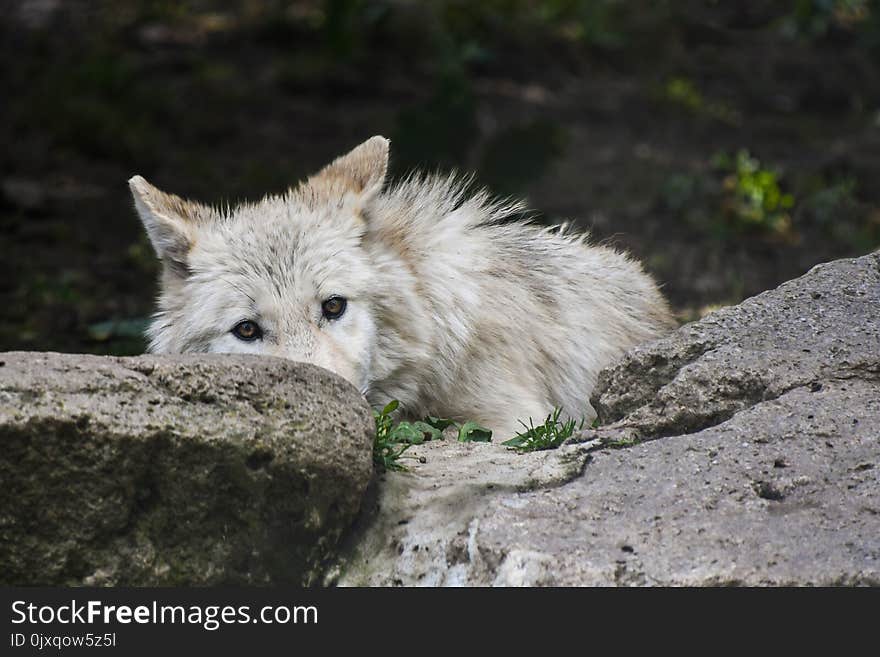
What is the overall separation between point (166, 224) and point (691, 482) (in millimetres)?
2422

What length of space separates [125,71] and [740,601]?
30.6 ft

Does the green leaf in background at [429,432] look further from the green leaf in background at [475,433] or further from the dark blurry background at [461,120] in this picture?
the dark blurry background at [461,120]

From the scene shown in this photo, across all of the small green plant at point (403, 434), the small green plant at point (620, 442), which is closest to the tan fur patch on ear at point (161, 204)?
the small green plant at point (403, 434)

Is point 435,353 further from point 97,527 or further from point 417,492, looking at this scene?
point 97,527

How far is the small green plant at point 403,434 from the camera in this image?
390cm

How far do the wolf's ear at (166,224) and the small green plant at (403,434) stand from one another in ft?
3.44

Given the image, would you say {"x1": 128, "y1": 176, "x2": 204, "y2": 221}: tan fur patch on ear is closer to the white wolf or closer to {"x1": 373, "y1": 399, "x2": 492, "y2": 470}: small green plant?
the white wolf

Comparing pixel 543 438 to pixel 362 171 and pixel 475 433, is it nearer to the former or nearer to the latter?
pixel 475 433

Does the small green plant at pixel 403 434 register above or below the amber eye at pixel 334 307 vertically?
below

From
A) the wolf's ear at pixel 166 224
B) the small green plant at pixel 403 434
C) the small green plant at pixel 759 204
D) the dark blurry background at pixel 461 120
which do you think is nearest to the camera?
the small green plant at pixel 403 434

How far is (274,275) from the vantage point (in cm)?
458

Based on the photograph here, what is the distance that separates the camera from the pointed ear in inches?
197

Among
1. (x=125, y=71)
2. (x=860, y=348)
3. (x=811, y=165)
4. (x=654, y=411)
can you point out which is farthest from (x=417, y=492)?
Result: (x=125, y=71)

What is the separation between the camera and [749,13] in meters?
12.6
